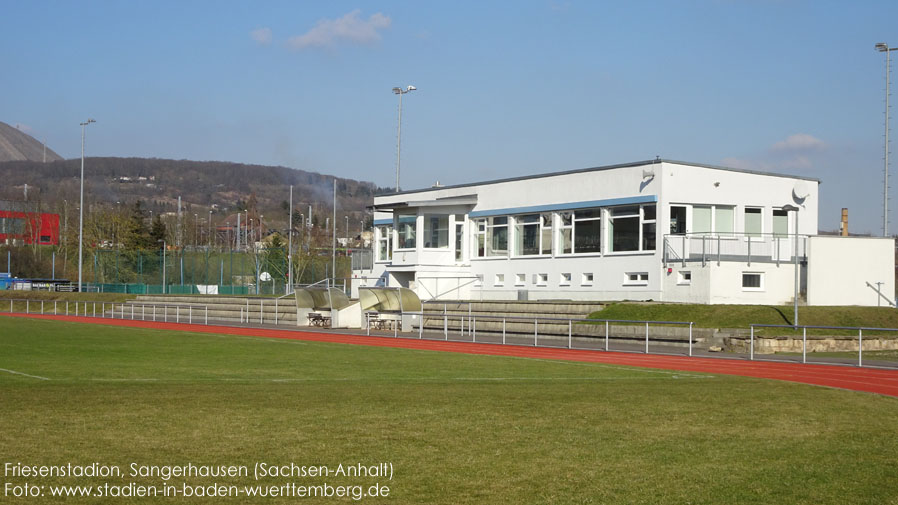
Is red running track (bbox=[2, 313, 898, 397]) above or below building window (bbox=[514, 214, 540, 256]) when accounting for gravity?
below

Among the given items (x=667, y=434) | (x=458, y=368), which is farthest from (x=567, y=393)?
(x=458, y=368)

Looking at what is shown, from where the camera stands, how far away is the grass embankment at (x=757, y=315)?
2948 centimetres

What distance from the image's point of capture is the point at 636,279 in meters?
37.7

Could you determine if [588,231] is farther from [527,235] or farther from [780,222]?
[780,222]

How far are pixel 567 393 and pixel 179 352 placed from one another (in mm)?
12715

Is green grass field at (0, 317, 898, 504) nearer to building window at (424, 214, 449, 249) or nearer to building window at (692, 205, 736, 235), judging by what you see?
building window at (692, 205, 736, 235)

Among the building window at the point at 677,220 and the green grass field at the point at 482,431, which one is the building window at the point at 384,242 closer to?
the building window at the point at 677,220

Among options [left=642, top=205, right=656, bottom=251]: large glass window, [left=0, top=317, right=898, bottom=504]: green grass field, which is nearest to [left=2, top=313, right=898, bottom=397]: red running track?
[left=0, top=317, right=898, bottom=504]: green grass field

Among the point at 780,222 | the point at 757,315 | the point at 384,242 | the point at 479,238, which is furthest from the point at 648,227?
the point at 384,242

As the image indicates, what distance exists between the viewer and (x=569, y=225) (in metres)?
41.0

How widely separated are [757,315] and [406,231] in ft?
72.6

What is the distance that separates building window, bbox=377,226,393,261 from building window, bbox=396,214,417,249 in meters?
2.63

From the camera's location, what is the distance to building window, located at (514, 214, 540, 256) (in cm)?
4269

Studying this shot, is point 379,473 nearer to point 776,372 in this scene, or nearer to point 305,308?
point 776,372
